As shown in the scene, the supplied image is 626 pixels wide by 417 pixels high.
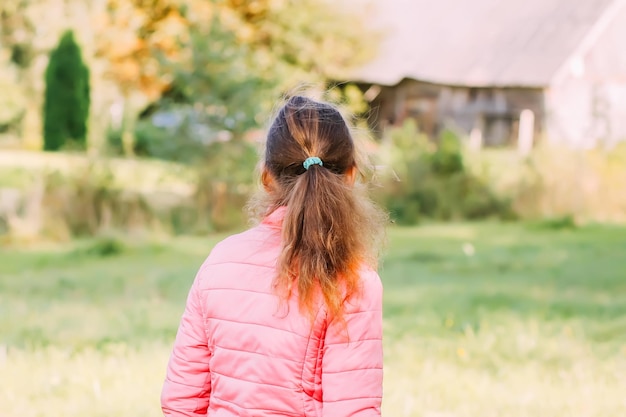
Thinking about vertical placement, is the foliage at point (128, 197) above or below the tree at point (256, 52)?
below

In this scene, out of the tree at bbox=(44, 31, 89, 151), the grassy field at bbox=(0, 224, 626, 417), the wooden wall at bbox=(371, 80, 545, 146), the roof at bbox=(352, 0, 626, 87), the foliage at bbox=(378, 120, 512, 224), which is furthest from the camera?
the tree at bbox=(44, 31, 89, 151)

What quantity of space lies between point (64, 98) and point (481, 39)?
12.5 meters

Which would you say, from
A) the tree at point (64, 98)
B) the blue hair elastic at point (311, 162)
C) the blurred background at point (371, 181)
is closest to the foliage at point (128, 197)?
the blurred background at point (371, 181)

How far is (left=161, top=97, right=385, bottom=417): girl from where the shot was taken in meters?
2.25

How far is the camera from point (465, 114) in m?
25.7

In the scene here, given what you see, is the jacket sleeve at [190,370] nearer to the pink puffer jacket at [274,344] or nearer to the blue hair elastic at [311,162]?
the pink puffer jacket at [274,344]

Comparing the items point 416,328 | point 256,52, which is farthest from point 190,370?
point 256,52

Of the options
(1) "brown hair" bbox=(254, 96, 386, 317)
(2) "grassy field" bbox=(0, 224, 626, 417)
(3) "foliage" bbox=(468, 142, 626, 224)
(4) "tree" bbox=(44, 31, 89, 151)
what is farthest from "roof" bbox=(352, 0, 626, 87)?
(1) "brown hair" bbox=(254, 96, 386, 317)

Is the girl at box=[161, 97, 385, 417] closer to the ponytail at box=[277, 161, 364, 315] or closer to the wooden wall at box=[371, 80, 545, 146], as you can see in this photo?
the ponytail at box=[277, 161, 364, 315]

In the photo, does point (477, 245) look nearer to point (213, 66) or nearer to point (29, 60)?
point (213, 66)

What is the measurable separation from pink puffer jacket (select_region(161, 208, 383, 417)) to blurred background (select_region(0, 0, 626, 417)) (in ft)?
1.44

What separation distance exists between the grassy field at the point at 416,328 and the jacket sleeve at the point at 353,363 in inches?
84.4

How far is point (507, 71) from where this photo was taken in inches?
968

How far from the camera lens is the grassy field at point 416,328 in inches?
179
